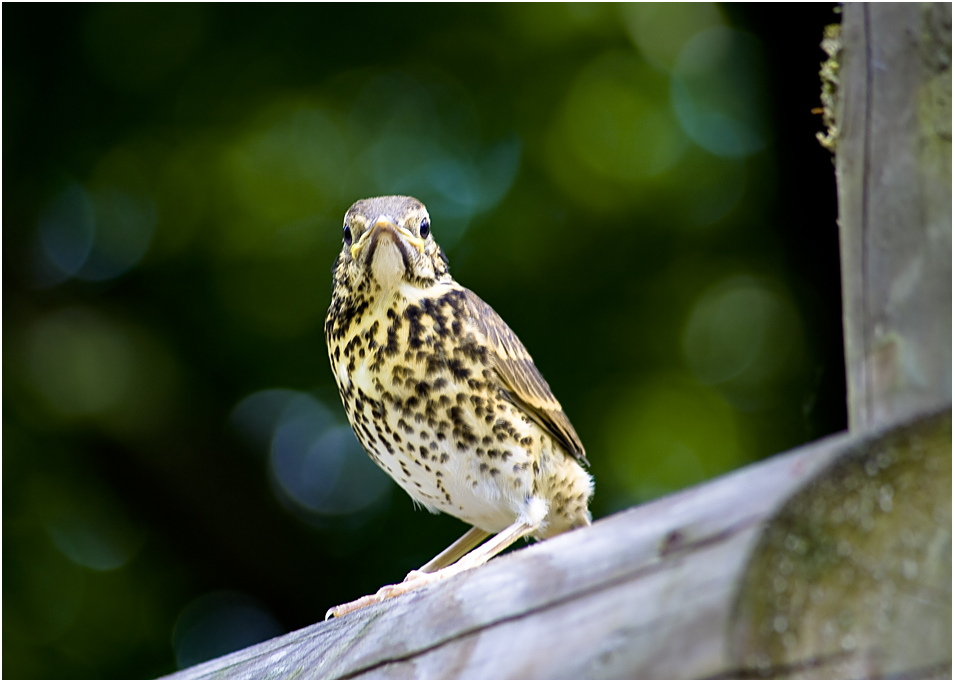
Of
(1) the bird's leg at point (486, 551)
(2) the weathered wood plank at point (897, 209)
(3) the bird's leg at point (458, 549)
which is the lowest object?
(3) the bird's leg at point (458, 549)

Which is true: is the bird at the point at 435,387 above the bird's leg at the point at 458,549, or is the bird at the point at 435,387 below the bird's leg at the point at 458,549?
above

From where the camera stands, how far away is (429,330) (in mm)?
2359

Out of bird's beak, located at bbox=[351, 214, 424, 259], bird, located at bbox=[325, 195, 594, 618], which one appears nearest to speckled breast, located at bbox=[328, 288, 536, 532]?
bird, located at bbox=[325, 195, 594, 618]

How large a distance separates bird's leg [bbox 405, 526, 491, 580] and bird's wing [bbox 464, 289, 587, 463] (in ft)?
1.47

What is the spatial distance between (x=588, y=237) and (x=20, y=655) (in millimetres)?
3300

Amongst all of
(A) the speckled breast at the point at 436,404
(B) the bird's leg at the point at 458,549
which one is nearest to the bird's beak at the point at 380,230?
(A) the speckled breast at the point at 436,404

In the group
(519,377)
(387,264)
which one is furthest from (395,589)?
(387,264)

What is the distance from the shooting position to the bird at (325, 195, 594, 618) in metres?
2.32

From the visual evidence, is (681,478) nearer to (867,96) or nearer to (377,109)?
(377,109)

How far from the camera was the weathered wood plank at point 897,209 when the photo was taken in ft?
3.08

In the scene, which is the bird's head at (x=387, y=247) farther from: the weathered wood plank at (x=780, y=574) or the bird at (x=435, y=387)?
the weathered wood plank at (x=780, y=574)

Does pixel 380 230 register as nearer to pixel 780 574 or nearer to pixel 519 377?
pixel 519 377

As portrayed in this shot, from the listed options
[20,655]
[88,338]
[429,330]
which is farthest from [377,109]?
[20,655]

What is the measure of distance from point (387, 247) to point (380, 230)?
0.16 feet
